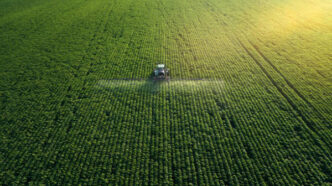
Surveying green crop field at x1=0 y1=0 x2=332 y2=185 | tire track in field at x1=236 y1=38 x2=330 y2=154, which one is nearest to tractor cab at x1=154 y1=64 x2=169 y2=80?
green crop field at x1=0 y1=0 x2=332 y2=185

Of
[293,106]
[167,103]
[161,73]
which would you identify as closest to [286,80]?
[293,106]

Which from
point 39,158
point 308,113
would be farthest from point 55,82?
point 308,113

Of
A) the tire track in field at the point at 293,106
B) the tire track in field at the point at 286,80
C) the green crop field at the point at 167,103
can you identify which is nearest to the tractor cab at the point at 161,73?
the green crop field at the point at 167,103

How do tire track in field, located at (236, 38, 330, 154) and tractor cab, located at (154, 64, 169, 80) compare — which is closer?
tire track in field, located at (236, 38, 330, 154)

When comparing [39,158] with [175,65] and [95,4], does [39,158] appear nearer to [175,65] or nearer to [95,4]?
[175,65]

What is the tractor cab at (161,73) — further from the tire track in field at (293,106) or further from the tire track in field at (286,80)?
the tire track in field at (286,80)

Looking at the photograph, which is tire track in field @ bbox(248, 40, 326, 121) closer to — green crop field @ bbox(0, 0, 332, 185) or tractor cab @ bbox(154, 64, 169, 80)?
green crop field @ bbox(0, 0, 332, 185)

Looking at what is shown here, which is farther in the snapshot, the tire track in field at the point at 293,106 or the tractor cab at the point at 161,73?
the tractor cab at the point at 161,73
